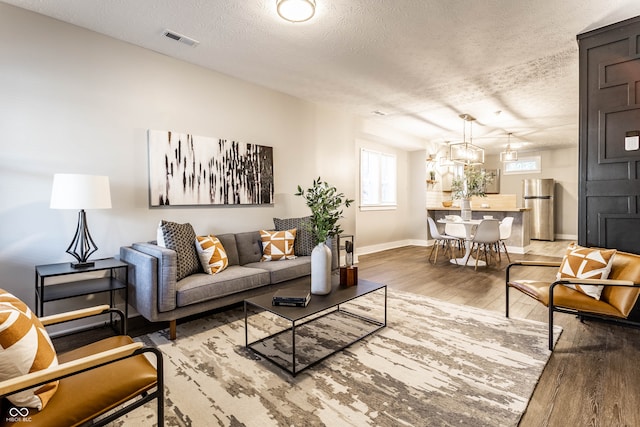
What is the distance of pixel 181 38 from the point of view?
10.2 feet

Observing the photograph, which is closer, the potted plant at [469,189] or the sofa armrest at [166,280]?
the sofa armrest at [166,280]

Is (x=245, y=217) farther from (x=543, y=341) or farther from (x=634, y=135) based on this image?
(x=634, y=135)

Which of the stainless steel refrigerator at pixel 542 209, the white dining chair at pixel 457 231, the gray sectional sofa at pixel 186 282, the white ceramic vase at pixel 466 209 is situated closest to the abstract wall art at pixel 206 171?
the gray sectional sofa at pixel 186 282

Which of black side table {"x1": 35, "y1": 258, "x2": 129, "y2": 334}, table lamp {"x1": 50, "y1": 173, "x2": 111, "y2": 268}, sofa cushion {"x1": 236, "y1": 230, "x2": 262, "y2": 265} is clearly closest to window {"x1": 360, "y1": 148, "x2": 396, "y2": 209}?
sofa cushion {"x1": 236, "y1": 230, "x2": 262, "y2": 265}

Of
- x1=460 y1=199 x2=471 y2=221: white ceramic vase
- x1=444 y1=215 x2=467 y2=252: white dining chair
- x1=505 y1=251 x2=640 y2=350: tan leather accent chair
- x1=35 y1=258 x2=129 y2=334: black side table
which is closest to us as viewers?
x1=505 y1=251 x2=640 y2=350: tan leather accent chair

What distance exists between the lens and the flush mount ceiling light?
7.93 feet

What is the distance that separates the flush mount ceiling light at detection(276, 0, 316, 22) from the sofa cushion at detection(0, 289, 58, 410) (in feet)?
8.15

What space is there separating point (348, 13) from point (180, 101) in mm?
2053

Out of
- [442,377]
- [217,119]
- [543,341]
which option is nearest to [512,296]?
[543,341]

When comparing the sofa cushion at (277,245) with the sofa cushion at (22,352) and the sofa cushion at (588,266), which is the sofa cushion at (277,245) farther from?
the sofa cushion at (588,266)

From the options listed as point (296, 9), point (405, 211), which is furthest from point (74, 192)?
point (405, 211)

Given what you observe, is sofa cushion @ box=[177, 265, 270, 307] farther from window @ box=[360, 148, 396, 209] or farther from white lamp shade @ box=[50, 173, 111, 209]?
window @ box=[360, 148, 396, 209]

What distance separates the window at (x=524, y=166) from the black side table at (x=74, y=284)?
34.8ft

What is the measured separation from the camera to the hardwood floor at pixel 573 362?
5.57 feet
